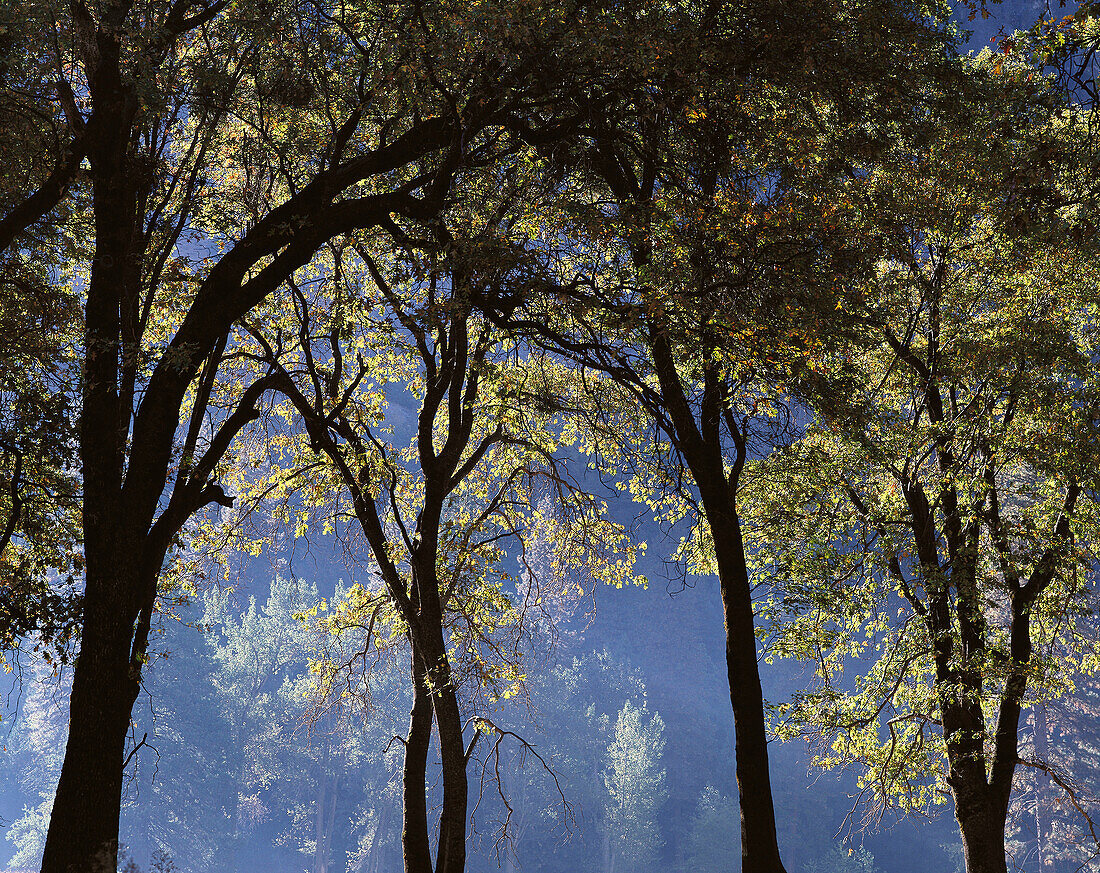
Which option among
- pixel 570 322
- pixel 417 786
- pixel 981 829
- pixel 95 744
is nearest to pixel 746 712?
pixel 417 786

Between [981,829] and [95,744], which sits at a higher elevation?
[95,744]

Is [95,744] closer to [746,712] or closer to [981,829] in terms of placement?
[746,712]

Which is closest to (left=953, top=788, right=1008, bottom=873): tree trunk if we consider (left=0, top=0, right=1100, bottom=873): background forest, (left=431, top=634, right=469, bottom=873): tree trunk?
(left=0, top=0, right=1100, bottom=873): background forest

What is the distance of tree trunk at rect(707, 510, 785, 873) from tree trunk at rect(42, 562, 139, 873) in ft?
16.0

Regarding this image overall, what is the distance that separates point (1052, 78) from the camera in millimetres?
5938

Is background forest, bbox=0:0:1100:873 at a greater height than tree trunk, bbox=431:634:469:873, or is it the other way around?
background forest, bbox=0:0:1100:873

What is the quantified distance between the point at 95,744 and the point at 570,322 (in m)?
5.71

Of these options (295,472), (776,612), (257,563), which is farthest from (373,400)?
(257,563)

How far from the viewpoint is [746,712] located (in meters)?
8.48

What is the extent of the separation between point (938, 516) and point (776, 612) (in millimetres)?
2849

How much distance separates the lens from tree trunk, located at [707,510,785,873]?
26.6 feet

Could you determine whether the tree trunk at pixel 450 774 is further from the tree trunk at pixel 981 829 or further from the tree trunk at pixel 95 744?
the tree trunk at pixel 981 829

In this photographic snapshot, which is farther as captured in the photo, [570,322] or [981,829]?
[981,829]

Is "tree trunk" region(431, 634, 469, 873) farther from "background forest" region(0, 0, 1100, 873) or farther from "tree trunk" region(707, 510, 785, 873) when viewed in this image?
"tree trunk" region(707, 510, 785, 873)
